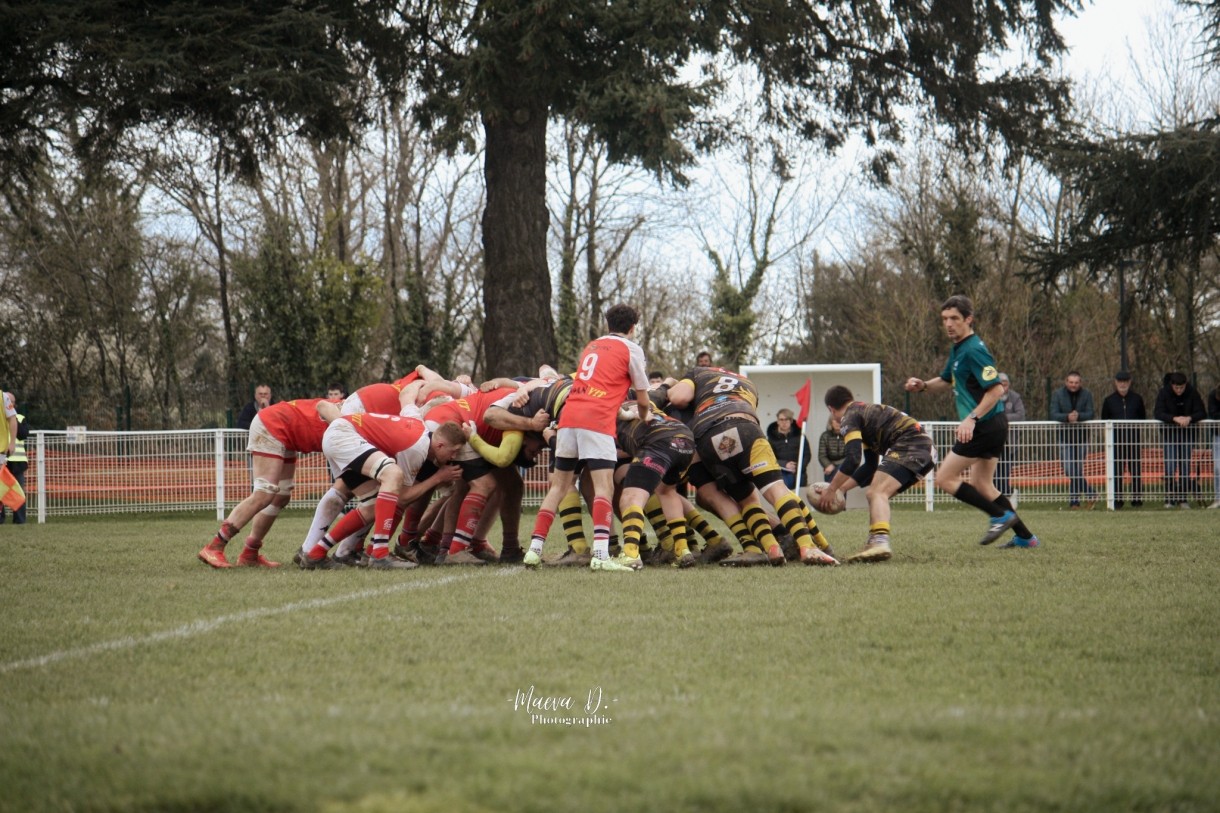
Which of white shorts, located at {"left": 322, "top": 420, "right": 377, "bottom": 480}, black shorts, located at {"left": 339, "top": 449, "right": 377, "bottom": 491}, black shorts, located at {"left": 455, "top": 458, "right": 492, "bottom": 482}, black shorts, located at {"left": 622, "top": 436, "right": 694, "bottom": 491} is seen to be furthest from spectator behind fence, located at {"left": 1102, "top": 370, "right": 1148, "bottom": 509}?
white shorts, located at {"left": 322, "top": 420, "right": 377, "bottom": 480}

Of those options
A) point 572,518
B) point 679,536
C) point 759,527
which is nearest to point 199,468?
point 572,518

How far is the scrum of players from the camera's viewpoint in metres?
8.89

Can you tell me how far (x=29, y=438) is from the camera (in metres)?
17.1

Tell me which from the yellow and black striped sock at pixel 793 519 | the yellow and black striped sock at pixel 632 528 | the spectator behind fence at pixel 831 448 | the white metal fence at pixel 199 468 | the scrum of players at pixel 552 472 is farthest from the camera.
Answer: the spectator behind fence at pixel 831 448

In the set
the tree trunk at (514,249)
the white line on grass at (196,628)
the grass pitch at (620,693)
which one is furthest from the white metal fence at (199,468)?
the white line on grass at (196,628)

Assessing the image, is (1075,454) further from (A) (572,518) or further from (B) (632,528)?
(B) (632,528)

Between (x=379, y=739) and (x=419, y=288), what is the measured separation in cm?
3216

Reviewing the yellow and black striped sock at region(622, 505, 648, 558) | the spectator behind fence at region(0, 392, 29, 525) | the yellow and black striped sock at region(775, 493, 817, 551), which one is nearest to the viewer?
the yellow and black striped sock at region(622, 505, 648, 558)

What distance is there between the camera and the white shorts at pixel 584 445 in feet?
28.9

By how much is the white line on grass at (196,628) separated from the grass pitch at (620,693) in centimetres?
3

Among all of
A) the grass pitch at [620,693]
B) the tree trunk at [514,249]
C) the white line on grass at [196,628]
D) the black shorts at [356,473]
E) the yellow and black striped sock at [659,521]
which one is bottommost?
the white line on grass at [196,628]

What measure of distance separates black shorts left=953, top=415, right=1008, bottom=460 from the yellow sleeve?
3.62 metres

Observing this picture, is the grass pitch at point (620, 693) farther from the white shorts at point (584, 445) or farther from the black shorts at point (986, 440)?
the black shorts at point (986, 440)

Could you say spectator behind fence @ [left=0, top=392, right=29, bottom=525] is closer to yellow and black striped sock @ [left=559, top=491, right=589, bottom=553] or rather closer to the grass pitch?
the grass pitch
